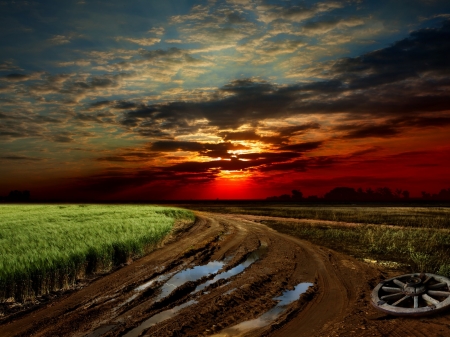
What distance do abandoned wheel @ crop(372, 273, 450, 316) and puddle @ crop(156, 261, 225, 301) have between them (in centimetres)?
546

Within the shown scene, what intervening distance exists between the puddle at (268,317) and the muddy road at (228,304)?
2 centimetres

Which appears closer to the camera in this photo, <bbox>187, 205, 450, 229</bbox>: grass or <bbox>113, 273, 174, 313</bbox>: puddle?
<bbox>113, 273, 174, 313</bbox>: puddle

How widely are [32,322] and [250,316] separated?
5.01 metres

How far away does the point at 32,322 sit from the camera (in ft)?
25.6

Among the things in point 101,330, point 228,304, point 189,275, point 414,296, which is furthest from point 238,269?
point 101,330

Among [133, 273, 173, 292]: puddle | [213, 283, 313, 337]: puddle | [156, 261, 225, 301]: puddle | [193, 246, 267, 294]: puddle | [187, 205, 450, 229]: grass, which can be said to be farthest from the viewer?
[187, 205, 450, 229]: grass

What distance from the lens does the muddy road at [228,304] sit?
22.6 feet

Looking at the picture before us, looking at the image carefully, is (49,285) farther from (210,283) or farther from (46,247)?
(210,283)

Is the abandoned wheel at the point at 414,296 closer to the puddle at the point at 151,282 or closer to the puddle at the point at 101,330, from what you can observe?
the puddle at the point at 101,330

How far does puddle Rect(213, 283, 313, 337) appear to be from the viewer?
6805mm

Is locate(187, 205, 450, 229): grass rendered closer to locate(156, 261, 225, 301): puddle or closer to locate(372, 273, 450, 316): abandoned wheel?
locate(156, 261, 225, 301): puddle

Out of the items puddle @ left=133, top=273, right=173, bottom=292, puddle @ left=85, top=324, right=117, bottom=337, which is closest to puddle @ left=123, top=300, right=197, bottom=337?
puddle @ left=85, top=324, right=117, bottom=337

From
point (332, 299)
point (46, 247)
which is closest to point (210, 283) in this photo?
point (332, 299)

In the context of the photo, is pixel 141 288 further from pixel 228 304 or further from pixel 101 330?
pixel 228 304
